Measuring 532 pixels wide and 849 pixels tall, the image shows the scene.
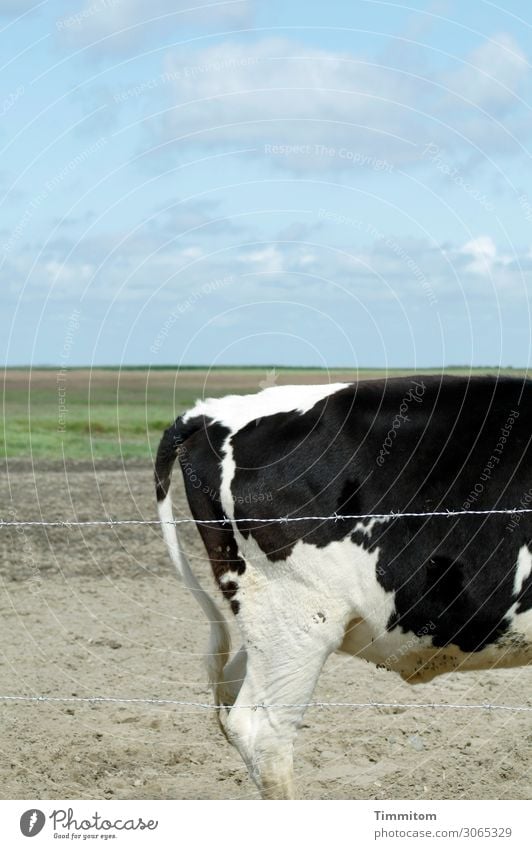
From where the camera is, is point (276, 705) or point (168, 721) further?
point (168, 721)

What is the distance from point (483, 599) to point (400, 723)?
2.17 metres

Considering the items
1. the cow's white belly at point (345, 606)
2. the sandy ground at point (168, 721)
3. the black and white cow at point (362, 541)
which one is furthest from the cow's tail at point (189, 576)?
the sandy ground at point (168, 721)

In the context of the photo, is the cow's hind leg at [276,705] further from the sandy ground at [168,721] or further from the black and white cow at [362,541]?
the sandy ground at [168,721]

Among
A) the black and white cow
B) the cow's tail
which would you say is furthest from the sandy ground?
the black and white cow

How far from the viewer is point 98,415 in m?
42.3

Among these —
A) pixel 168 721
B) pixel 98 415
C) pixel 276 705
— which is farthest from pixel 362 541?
pixel 98 415

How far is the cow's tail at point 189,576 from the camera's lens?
21.2 feet

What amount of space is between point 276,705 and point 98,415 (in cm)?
3710

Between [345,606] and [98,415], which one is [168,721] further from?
[98,415]

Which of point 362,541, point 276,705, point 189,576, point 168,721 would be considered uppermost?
point 362,541

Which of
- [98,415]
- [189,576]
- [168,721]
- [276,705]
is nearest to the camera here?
[276,705]

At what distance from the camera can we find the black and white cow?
19.2ft
